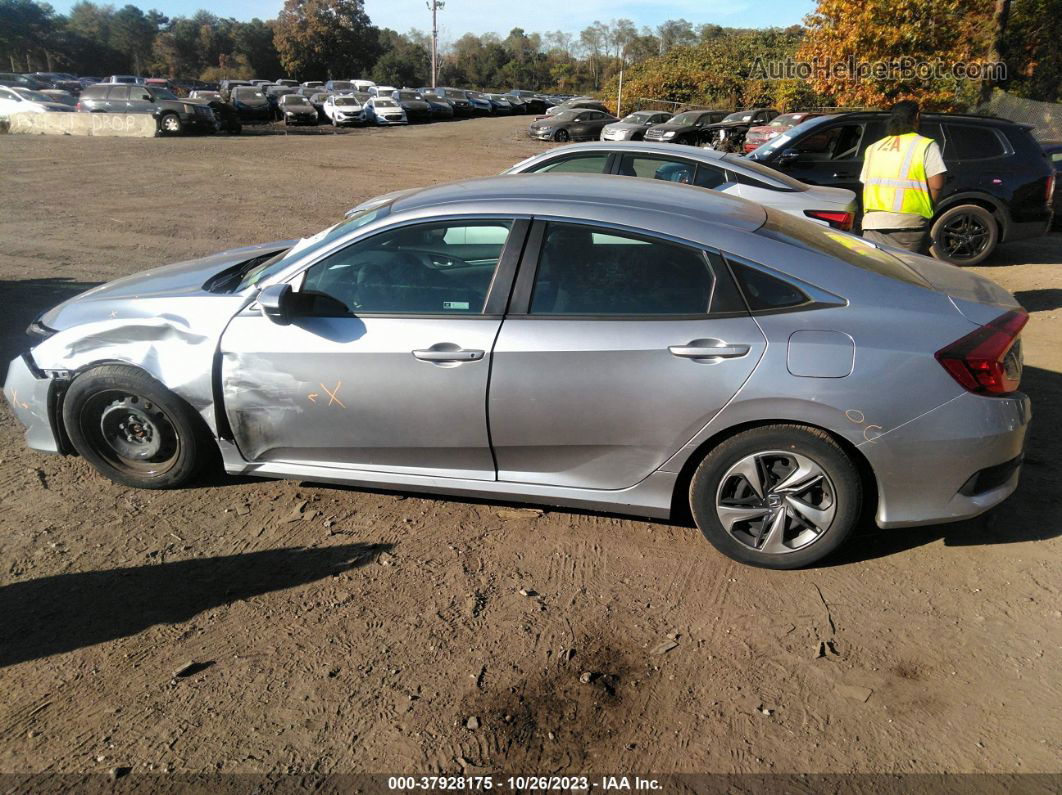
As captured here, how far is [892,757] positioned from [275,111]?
1566 inches

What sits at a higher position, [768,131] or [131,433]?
[768,131]

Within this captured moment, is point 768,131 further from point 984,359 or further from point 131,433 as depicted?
point 131,433

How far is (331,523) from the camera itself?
401cm

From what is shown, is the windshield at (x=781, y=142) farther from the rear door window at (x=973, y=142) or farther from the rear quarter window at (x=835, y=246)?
the rear quarter window at (x=835, y=246)

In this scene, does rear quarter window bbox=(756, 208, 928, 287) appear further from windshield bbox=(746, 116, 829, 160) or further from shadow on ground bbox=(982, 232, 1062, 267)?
shadow on ground bbox=(982, 232, 1062, 267)

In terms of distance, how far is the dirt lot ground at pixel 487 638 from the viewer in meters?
2.67

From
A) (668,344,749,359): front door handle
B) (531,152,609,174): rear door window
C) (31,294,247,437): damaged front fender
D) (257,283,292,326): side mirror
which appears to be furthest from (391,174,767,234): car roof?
(531,152,609,174): rear door window

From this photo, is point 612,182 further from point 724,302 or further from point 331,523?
point 331,523

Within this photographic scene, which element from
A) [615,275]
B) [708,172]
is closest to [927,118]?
[708,172]

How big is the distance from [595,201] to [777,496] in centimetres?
157

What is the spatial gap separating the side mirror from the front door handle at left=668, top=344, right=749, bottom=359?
174cm

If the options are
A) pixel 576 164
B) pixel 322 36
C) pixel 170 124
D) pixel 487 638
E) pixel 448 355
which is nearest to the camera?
pixel 487 638

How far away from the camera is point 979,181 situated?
9320mm

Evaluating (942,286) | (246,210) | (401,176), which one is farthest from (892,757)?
(401,176)
